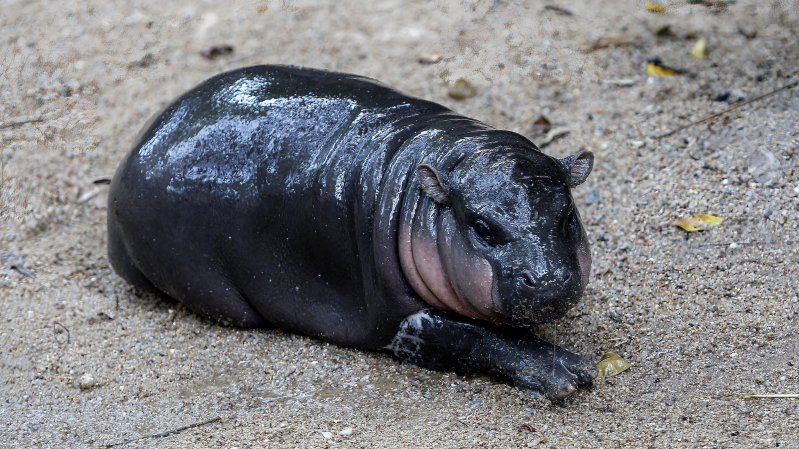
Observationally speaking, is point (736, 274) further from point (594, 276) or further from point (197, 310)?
point (197, 310)

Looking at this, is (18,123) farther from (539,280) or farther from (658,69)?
(539,280)

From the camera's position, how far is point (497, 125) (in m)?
8.06

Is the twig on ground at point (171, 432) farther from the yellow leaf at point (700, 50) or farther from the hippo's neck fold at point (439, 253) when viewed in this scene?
the yellow leaf at point (700, 50)

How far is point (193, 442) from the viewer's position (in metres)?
5.13

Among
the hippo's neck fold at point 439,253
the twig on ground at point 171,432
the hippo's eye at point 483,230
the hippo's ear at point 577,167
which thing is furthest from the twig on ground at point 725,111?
the twig on ground at point 171,432

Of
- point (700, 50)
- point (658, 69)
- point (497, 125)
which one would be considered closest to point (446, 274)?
point (497, 125)

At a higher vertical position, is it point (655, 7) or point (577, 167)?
point (577, 167)

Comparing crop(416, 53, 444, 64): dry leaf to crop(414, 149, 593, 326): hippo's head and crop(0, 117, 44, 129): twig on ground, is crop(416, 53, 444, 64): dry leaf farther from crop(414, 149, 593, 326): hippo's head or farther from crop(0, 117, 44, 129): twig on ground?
crop(414, 149, 593, 326): hippo's head

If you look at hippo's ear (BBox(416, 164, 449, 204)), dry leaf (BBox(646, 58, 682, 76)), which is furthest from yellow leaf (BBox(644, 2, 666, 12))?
hippo's ear (BBox(416, 164, 449, 204))

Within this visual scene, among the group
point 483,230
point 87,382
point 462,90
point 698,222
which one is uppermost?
point 483,230

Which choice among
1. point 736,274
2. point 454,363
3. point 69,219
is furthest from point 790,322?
point 69,219

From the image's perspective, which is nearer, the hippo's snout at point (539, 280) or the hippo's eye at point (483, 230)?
the hippo's snout at point (539, 280)

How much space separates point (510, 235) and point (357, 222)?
1.01 meters

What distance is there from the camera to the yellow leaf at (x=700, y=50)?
8.34 metres
